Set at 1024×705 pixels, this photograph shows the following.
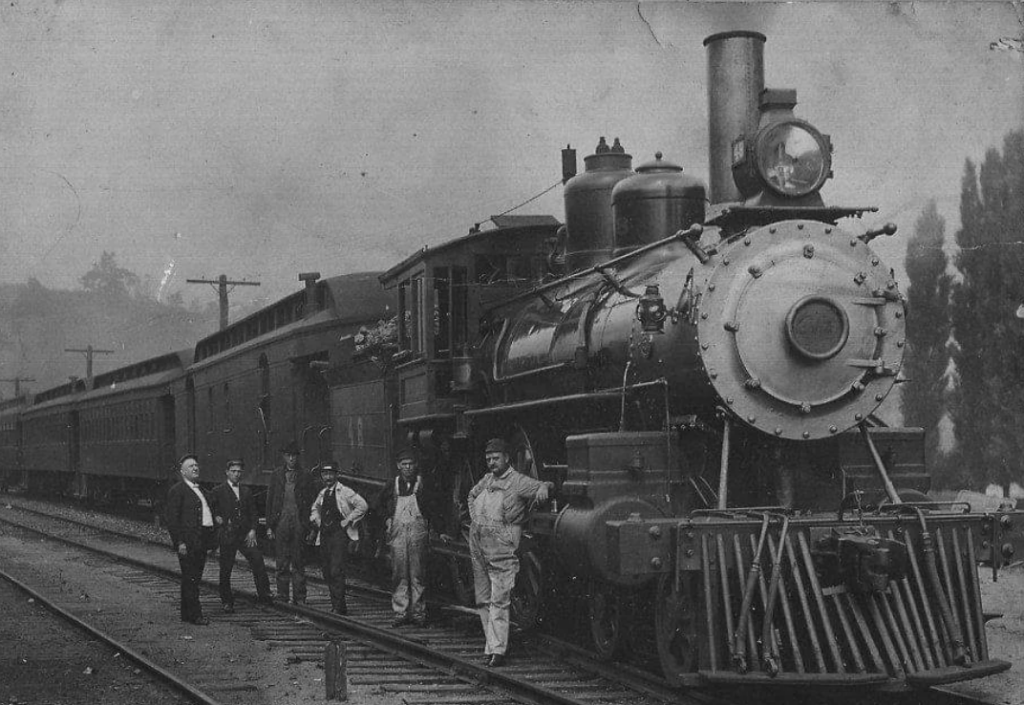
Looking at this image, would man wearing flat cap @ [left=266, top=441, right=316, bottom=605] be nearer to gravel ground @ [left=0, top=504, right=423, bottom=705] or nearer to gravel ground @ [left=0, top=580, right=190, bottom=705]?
gravel ground @ [left=0, top=504, right=423, bottom=705]

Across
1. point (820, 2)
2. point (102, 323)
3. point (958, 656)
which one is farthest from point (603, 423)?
point (102, 323)

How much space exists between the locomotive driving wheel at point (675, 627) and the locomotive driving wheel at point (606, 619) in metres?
0.66

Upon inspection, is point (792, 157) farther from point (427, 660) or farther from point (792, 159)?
point (427, 660)

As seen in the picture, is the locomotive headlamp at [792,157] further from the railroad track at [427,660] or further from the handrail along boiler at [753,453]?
the railroad track at [427,660]

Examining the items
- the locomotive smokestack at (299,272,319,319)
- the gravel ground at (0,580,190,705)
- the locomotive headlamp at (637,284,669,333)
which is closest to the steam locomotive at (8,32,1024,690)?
the locomotive headlamp at (637,284,669,333)

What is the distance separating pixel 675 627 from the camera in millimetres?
6902

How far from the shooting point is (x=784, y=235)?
284 inches

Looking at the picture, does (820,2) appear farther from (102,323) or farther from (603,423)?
(102,323)

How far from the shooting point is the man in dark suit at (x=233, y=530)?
1128 cm

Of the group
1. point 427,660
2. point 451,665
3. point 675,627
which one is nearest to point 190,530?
point 427,660

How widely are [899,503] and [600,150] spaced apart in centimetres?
439

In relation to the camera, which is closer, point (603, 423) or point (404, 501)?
point (603, 423)

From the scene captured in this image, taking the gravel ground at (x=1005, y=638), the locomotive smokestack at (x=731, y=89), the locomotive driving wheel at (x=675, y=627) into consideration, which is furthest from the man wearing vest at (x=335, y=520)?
the gravel ground at (x=1005, y=638)

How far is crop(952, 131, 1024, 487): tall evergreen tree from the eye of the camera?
20422 millimetres
